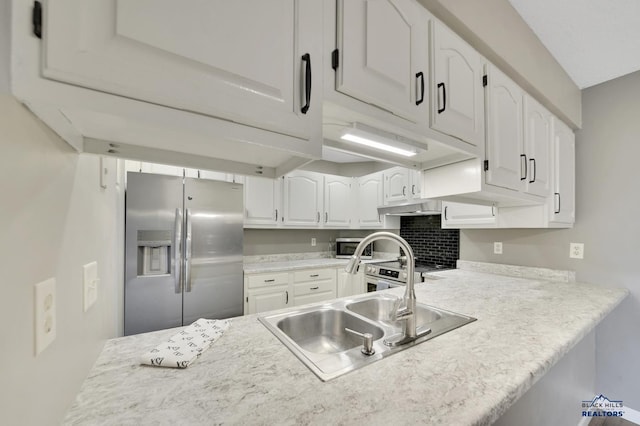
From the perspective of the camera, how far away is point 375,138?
0.98 metres

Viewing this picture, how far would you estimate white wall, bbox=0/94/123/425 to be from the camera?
0.35m

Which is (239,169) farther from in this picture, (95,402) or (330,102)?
(95,402)

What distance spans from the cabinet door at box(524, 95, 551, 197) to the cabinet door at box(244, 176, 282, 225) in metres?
2.25

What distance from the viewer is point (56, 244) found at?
49 centimetres

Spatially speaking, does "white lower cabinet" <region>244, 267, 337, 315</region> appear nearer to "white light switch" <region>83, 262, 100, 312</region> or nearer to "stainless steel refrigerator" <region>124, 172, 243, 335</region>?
"stainless steel refrigerator" <region>124, 172, 243, 335</region>

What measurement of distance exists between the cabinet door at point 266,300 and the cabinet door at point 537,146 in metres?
2.32

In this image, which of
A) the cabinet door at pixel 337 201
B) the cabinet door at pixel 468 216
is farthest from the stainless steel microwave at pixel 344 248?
the cabinet door at pixel 468 216

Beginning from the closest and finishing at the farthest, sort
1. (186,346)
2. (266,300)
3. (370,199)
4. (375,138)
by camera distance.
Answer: (186,346)
(375,138)
(266,300)
(370,199)

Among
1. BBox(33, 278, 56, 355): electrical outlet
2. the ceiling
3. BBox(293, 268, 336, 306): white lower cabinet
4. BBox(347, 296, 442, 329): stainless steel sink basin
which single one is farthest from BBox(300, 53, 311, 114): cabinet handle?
BBox(293, 268, 336, 306): white lower cabinet

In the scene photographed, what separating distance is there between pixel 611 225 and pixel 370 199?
2.23 m

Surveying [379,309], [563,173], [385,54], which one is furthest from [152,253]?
[563,173]

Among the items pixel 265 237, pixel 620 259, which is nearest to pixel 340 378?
pixel 620 259

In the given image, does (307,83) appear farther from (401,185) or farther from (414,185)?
(401,185)

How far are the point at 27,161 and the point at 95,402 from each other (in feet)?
1.75
